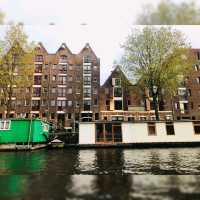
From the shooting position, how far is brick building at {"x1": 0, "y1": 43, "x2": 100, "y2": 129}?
128 feet

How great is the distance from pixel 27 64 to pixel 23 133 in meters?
7.96

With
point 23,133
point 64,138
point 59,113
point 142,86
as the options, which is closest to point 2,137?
point 23,133

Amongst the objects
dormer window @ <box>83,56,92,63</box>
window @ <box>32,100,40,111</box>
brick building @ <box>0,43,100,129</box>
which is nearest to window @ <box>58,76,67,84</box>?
brick building @ <box>0,43,100,129</box>

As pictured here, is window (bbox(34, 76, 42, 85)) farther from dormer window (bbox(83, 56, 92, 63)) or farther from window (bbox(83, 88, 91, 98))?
dormer window (bbox(83, 56, 92, 63))

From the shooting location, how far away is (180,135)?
2014 centimetres

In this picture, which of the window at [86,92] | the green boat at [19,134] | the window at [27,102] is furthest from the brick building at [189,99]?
the green boat at [19,134]

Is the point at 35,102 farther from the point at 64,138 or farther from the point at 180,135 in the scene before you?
the point at 180,135

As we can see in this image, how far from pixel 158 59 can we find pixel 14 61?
51.2 ft

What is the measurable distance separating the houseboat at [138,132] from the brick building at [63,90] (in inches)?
621

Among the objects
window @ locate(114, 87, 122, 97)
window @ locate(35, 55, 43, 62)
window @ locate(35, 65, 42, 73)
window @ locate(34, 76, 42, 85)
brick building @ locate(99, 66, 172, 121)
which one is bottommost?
brick building @ locate(99, 66, 172, 121)

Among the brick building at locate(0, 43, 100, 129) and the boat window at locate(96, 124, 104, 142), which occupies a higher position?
the brick building at locate(0, 43, 100, 129)

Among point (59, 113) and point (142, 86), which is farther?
point (59, 113)

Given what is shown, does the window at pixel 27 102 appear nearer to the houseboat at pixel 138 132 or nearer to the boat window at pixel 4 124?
the boat window at pixel 4 124

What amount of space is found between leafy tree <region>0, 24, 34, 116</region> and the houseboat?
321 inches
